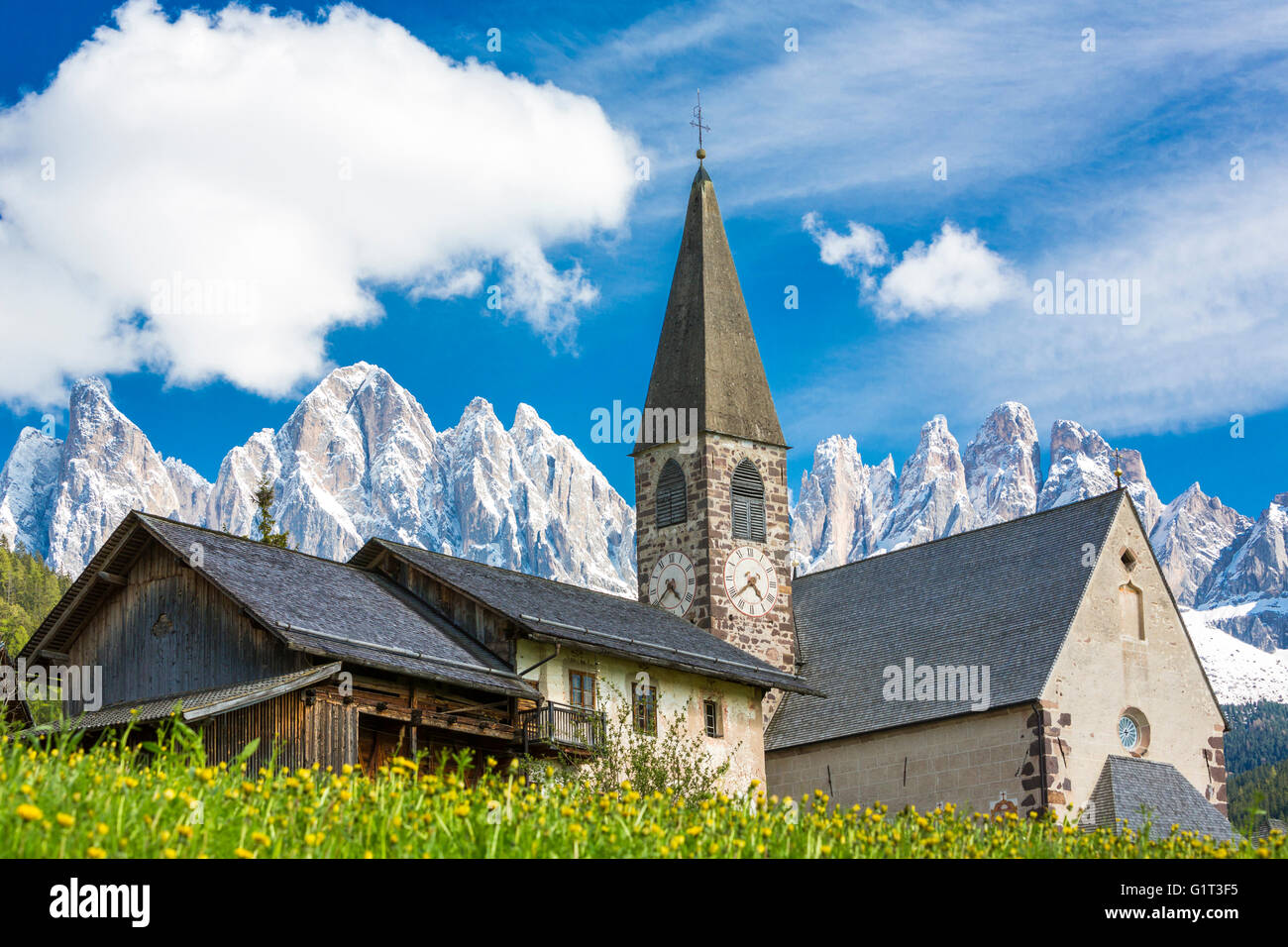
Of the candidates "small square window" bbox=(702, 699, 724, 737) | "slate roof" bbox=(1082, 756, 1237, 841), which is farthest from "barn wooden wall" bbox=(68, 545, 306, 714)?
"slate roof" bbox=(1082, 756, 1237, 841)

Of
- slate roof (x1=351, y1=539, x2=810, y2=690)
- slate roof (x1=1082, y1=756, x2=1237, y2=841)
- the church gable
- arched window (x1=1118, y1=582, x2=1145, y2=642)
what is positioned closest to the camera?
slate roof (x1=351, y1=539, x2=810, y2=690)

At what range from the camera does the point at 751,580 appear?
43.6 m

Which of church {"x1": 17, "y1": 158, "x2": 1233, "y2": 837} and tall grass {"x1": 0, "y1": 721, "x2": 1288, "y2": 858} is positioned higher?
church {"x1": 17, "y1": 158, "x2": 1233, "y2": 837}

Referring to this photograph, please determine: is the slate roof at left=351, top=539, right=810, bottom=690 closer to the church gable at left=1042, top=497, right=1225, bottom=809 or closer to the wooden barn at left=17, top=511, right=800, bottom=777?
the wooden barn at left=17, top=511, right=800, bottom=777

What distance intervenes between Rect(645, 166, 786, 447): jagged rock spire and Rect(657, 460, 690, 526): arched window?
1.64 meters

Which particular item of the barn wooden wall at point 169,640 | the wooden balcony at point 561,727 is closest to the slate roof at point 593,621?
the wooden balcony at point 561,727

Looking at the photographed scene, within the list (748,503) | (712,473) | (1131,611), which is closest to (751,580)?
(748,503)

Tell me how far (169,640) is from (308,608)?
322 cm

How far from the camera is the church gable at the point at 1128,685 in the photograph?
117ft

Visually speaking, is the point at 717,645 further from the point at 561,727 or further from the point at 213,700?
the point at 213,700

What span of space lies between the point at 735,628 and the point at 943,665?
6.13 metres

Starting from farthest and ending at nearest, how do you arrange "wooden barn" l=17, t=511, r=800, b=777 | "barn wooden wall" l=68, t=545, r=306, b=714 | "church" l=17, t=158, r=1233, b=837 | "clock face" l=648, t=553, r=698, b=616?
"clock face" l=648, t=553, r=698, b=616 → "church" l=17, t=158, r=1233, b=837 → "barn wooden wall" l=68, t=545, r=306, b=714 → "wooden barn" l=17, t=511, r=800, b=777

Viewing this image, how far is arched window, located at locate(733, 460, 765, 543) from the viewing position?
44.4m
